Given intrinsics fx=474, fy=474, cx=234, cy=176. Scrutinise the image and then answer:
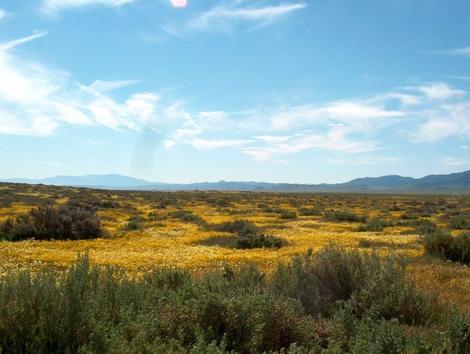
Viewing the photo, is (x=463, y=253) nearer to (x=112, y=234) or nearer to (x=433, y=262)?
(x=433, y=262)

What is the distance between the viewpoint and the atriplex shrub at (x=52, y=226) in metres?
21.1

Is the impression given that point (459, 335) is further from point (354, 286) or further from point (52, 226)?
point (52, 226)

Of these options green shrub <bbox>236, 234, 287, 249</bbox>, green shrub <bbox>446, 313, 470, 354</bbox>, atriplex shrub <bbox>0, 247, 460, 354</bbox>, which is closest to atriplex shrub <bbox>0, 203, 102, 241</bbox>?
green shrub <bbox>236, 234, 287, 249</bbox>

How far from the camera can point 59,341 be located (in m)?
5.18

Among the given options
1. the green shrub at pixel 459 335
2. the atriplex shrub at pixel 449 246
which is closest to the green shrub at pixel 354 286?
the green shrub at pixel 459 335

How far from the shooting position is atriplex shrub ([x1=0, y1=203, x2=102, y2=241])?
69.3 ft

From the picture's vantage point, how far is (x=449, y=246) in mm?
17203

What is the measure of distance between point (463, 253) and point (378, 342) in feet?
42.2

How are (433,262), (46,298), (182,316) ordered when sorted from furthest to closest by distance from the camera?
(433,262), (182,316), (46,298)

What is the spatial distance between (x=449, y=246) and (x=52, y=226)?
1675 centimetres

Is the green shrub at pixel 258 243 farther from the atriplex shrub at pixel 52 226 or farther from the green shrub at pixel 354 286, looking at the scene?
the green shrub at pixel 354 286

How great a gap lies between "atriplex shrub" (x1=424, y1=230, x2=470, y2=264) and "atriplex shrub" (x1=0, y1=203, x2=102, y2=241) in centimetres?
1467

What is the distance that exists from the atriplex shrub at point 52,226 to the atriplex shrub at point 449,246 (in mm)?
14671

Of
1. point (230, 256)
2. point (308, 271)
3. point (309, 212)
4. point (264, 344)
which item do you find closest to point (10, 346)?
point (264, 344)
